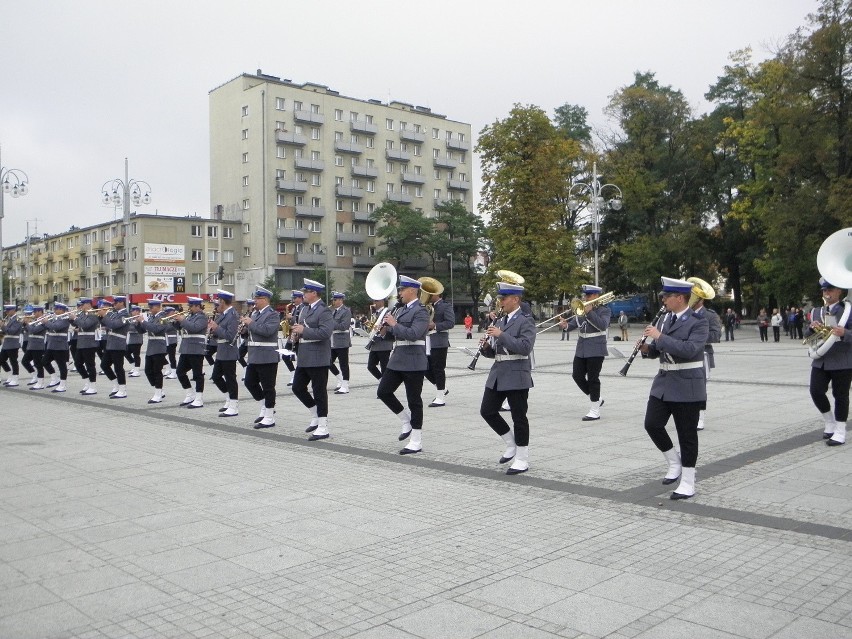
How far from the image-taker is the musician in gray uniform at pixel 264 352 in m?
12.1

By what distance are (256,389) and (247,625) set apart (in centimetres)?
834

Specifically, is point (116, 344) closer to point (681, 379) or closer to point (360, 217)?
point (681, 379)

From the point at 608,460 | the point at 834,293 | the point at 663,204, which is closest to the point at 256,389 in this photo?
the point at 608,460

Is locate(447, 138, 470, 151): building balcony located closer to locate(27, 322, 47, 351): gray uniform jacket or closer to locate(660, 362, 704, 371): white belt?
locate(27, 322, 47, 351): gray uniform jacket

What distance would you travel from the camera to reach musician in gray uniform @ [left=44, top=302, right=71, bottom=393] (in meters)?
18.0

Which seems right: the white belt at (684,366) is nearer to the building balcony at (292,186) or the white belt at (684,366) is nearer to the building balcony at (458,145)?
the building balcony at (292,186)

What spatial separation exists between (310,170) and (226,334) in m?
71.7

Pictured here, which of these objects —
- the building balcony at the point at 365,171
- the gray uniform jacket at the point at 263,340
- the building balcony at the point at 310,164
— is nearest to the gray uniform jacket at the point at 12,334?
the gray uniform jacket at the point at 263,340

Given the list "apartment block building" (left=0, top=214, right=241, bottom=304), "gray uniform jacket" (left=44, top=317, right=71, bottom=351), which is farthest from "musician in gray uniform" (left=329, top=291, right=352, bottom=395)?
"apartment block building" (left=0, top=214, right=241, bottom=304)

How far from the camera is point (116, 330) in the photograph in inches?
660

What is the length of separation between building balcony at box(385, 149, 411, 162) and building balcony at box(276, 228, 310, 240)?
1408 cm

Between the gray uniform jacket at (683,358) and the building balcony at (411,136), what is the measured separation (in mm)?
85923

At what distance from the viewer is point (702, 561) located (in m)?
5.55

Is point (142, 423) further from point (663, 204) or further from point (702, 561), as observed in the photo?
point (663, 204)
